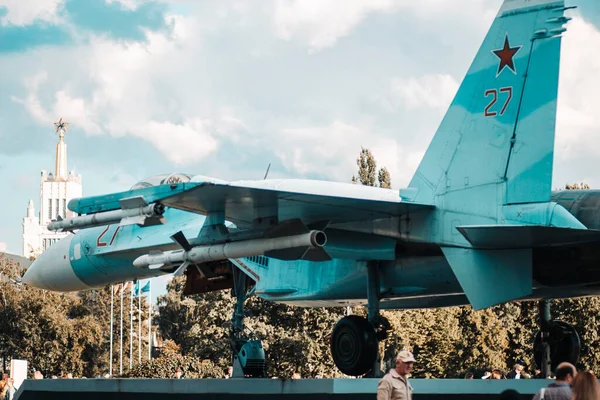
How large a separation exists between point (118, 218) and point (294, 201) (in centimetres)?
266

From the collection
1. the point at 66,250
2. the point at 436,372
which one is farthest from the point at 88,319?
the point at 66,250

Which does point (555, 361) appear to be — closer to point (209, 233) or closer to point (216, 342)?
point (209, 233)

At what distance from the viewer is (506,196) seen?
43.0ft

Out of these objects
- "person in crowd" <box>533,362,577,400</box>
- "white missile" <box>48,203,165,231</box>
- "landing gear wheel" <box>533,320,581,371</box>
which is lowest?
"person in crowd" <box>533,362,577,400</box>

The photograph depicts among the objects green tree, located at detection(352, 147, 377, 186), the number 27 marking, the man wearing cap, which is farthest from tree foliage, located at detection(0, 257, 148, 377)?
the man wearing cap

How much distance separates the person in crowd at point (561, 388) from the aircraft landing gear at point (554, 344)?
785cm

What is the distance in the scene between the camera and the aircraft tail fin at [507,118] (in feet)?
43.0

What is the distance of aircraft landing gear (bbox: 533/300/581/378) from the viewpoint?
15586mm

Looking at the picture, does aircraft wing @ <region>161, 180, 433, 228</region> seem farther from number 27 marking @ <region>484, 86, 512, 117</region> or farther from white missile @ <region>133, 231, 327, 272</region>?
number 27 marking @ <region>484, 86, 512, 117</region>

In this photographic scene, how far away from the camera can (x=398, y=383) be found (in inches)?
334

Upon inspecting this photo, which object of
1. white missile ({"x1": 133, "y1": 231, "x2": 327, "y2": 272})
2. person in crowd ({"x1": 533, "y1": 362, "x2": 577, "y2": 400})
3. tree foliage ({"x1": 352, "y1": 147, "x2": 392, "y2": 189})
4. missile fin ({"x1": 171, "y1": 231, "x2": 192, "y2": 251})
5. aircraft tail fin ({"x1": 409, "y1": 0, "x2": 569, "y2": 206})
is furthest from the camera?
tree foliage ({"x1": 352, "y1": 147, "x2": 392, "y2": 189})

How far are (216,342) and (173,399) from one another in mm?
27877

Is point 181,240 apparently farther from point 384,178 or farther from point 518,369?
point 384,178

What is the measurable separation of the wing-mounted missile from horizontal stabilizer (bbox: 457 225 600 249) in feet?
13.6
